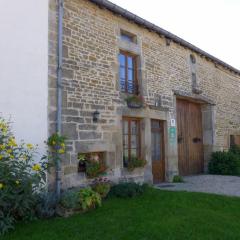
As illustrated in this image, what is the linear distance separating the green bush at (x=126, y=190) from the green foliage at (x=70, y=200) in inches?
58.9

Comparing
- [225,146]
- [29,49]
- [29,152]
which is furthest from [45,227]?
[225,146]

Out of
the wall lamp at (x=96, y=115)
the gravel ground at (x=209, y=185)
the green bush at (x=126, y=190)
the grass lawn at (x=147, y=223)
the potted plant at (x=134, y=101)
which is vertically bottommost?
the grass lawn at (x=147, y=223)

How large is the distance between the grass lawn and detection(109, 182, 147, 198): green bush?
14.5 inches

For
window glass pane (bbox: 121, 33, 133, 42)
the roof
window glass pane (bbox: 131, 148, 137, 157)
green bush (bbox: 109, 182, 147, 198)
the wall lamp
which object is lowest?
green bush (bbox: 109, 182, 147, 198)

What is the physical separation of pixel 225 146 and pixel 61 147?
8.70m

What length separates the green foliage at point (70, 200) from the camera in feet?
18.7

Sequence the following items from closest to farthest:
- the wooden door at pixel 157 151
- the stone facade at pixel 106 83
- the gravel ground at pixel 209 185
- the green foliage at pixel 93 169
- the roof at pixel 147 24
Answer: the stone facade at pixel 106 83
the green foliage at pixel 93 169
the roof at pixel 147 24
the gravel ground at pixel 209 185
the wooden door at pixel 157 151

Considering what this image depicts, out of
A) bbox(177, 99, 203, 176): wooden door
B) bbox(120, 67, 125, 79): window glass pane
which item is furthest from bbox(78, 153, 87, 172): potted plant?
bbox(177, 99, 203, 176): wooden door

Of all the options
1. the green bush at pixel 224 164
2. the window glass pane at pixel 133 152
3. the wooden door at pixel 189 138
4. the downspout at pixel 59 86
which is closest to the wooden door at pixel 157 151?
the window glass pane at pixel 133 152

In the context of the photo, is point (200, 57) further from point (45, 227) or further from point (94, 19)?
point (45, 227)

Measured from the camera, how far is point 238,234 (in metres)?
4.77

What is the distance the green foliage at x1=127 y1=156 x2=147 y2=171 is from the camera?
8219mm

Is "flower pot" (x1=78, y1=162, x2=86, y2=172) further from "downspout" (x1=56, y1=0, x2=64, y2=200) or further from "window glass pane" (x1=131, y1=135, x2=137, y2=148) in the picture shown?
"window glass pane" (x1=131, y1=135, x2=137, y2=148)

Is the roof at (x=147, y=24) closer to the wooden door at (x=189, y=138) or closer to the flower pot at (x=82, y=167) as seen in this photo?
the wooden door at (x=189, y=138)
